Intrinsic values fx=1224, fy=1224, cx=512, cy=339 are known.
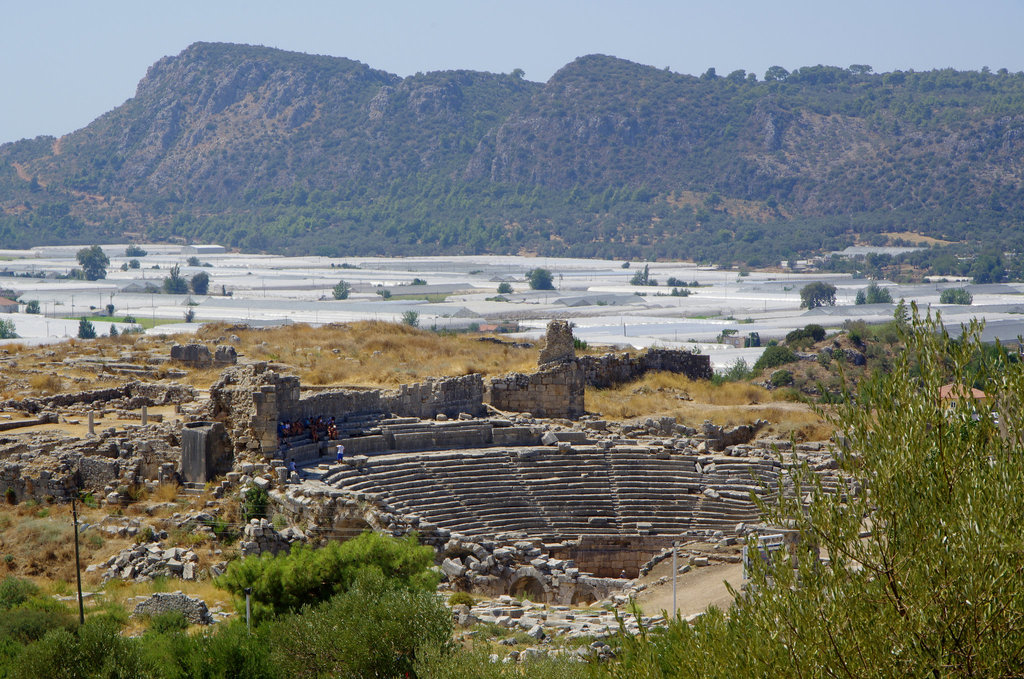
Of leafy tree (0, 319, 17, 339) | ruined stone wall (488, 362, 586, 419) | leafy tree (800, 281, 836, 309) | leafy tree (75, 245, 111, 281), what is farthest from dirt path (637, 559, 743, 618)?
leafy tree (75, 245, 111, 281)

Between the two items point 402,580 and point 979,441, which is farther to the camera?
point 402,580

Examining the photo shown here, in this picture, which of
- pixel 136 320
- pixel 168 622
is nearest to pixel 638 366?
pixel 168 622

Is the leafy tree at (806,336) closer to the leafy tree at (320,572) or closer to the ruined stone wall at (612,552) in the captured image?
the ruined stone wall at (612,552)

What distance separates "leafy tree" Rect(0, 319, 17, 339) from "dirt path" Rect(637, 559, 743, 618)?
36035 mm

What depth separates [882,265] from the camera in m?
124

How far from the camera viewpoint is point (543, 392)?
31641 mm

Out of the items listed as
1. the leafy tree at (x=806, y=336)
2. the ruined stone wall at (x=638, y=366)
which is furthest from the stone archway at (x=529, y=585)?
the leafy tree at (x=806, y=336)

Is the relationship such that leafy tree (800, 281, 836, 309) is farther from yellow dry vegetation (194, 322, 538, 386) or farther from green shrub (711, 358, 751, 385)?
yellow dry vegetation (194, 322, 538, 386)

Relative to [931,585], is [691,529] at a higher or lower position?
lower

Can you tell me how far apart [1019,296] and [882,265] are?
91.6 feet

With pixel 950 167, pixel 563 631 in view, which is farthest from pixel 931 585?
pixel 950 167

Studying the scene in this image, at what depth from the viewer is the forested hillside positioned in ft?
489

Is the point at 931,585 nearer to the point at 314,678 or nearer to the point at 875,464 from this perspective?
the point at 875,464

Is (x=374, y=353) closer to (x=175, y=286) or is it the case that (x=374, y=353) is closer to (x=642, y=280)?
(x=175, y=286)
